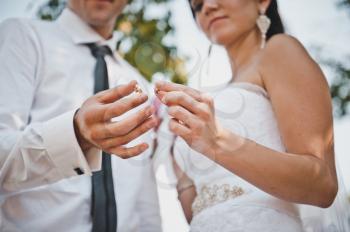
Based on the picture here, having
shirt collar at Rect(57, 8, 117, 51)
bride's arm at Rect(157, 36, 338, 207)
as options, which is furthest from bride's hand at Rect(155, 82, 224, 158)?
shirt collar at Rect(57, 8, 117, 51)

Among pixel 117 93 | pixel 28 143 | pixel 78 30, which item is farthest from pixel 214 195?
pixel 78 30

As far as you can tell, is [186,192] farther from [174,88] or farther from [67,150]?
[174,88]

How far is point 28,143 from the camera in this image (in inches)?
71.7

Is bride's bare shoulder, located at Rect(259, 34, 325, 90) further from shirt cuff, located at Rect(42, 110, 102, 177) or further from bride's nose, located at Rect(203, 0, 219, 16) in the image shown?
shirt cuff, located at Rect(42, 110, 102, 177)

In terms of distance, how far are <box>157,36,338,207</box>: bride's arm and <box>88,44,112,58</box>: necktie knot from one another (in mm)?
1240

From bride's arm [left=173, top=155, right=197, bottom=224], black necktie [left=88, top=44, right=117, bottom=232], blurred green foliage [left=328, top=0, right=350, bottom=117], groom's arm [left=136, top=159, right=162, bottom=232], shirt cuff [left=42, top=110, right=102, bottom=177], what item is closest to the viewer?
shirt cuff [left=42, top=110, right=102, bottom=177]

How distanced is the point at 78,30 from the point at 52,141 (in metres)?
1.29

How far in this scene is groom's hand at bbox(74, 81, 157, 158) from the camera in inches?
58.7

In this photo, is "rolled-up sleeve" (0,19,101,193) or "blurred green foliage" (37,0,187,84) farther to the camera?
"blurred green foliage" (37,0,187,84)

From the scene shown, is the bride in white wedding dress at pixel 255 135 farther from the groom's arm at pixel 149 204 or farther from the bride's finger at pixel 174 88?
the groom's arm at pixel 149 204

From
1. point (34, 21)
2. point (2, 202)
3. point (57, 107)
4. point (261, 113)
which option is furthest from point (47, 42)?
point (261, 113)

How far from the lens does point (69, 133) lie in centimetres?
169

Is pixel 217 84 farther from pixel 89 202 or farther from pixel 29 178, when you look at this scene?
pixel 29 178

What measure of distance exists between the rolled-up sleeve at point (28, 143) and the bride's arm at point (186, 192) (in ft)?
2.83
